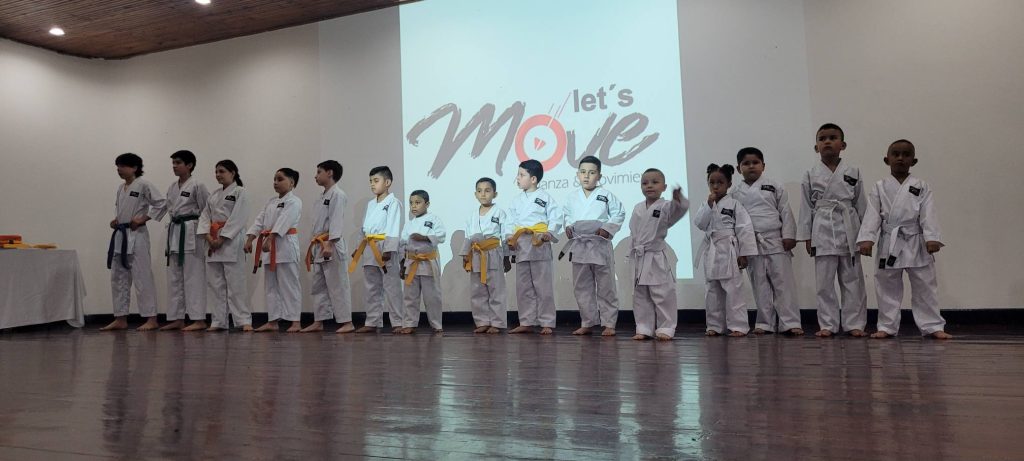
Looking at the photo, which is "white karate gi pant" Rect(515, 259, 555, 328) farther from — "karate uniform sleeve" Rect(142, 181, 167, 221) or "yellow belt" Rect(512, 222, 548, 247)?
"karate uniform sleeve" Rect(142, 181, 167, 221)

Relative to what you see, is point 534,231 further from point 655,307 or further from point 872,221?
Answer: point 872,221

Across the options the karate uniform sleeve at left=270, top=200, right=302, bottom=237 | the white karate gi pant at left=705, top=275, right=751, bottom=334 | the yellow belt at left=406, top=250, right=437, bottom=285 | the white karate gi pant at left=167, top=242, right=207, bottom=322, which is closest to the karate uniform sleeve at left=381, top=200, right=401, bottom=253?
the yellow belt at left=406, top=250, right=437, bottom=285

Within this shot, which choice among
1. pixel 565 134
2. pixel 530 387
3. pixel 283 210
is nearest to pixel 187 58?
pixel 283 210

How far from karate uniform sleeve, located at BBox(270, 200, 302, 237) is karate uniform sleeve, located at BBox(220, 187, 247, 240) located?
216mm

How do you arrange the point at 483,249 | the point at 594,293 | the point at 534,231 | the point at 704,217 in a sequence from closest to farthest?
the point at 704,217 → the point at 594,293 → the point at 534,231 → the point at 483,249

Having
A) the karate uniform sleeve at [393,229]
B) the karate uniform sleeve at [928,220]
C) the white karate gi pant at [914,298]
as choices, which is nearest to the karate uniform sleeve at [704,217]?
the white karate gi pant at [914,298]

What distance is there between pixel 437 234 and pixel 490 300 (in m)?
0.62

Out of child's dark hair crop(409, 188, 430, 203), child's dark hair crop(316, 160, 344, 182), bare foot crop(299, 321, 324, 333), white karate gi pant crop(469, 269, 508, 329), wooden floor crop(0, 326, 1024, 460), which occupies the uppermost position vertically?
child's dark hair crop(316, 160, 344, 182)

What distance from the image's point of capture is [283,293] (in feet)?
16.8

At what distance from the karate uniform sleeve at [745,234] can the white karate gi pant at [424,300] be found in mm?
2139

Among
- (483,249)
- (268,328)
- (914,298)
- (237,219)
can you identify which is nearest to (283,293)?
(268,328)

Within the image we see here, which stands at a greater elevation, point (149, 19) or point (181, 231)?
point (149, 19)

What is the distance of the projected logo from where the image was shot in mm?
4918

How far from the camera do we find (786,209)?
13.3 feet
